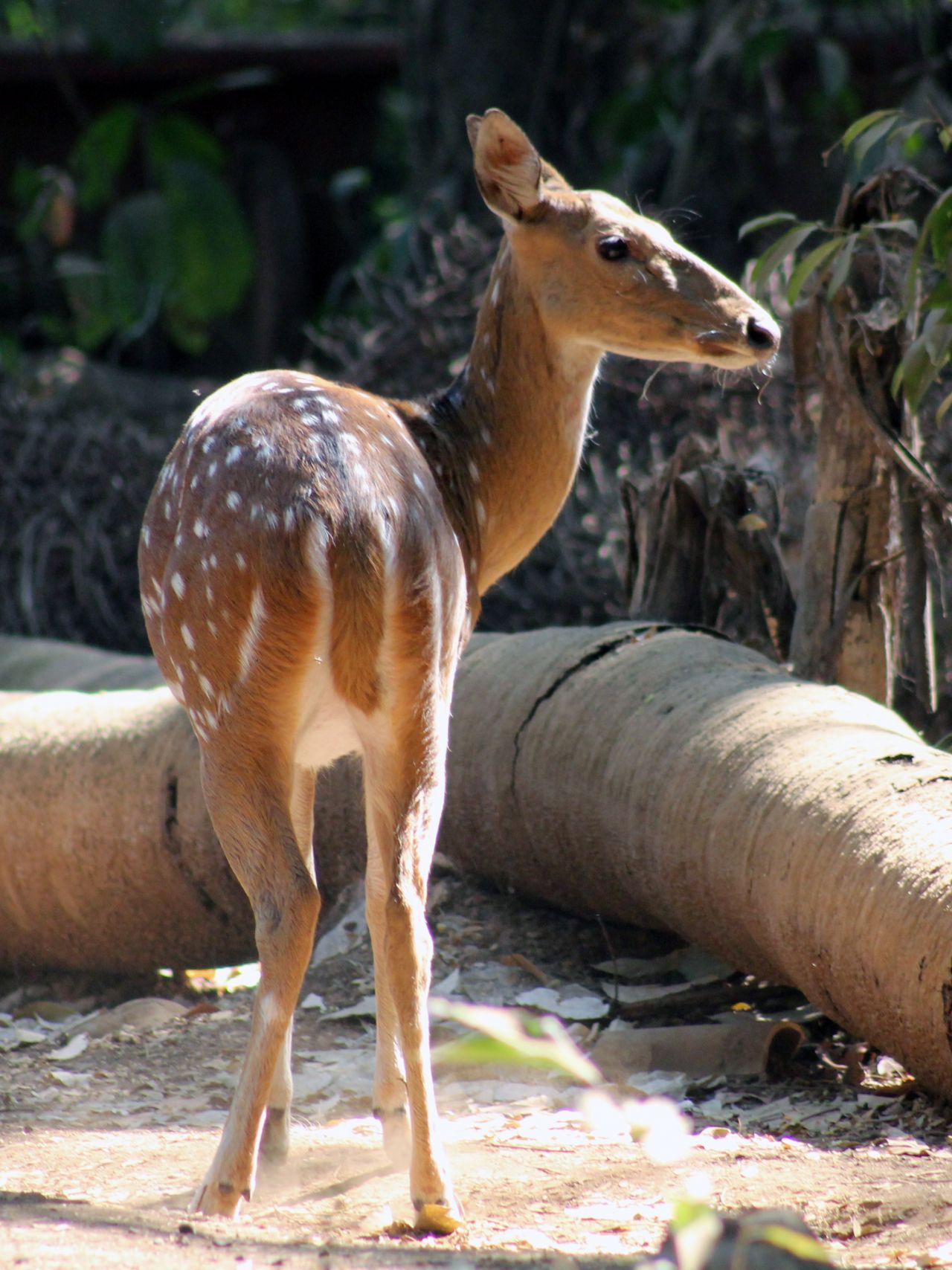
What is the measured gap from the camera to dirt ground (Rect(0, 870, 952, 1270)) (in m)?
2.39

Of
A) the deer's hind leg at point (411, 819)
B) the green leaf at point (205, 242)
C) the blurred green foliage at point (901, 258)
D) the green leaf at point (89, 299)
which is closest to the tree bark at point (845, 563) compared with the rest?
the blurred green foliage at point (901, 258)

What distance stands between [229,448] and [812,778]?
59.9 inches

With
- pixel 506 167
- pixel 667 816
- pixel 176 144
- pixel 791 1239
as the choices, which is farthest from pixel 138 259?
pixel 791 1239

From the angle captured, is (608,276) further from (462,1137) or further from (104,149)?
(104,149)

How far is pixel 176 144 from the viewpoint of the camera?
1139cm

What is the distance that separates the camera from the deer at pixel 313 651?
2.64 meters

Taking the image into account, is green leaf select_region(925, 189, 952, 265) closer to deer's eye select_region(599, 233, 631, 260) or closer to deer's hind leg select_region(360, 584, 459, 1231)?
deer's eye select_region(599, 233, 631, 260)

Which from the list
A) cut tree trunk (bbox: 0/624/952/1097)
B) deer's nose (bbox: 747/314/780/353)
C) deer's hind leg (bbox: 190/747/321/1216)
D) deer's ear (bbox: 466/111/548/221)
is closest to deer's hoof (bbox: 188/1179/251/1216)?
deer's hind leg (bbox: 190/747/321/1216)

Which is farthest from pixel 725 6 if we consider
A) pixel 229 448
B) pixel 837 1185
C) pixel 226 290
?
pixel 837 1185

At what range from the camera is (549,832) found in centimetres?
402

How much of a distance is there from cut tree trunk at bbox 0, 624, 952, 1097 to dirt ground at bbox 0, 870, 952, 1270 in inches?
7.3

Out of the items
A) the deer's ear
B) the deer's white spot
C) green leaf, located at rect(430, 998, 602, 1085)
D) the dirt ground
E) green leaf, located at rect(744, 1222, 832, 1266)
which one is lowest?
the dirt ground

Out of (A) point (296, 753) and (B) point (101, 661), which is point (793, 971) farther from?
(B) point (101, 661)

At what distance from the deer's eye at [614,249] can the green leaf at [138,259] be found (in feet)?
24.2
